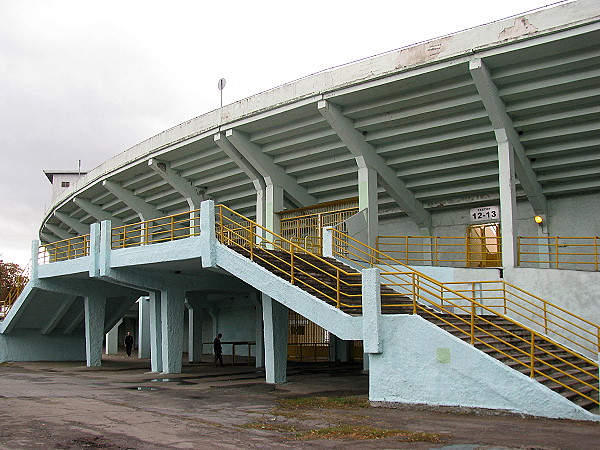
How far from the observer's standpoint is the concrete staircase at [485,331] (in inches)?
463

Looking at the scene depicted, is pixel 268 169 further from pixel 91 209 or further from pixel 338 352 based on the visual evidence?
A: pixel 91 209

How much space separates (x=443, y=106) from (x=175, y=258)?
28.6 feet

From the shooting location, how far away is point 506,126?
57.9 feet

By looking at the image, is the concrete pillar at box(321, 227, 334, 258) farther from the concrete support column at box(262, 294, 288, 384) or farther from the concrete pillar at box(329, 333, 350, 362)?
the concrete pillar at box(329, 333, 350, 362)

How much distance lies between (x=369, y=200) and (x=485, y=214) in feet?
16.6

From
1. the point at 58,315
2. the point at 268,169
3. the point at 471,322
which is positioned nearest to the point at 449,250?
the point at 268,169

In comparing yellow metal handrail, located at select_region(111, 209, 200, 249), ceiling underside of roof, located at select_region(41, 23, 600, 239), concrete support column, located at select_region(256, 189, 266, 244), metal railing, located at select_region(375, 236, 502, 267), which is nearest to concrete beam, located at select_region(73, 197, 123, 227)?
yellow metal handrail, located at select_region(111, 209, 200, 249)

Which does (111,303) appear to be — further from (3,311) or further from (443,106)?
(443,106)

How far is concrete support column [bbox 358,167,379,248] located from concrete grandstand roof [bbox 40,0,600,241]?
109cm

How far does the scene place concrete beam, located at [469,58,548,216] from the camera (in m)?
16.4

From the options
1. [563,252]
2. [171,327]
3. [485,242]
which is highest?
[485,242]

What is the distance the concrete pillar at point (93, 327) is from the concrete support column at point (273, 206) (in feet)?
23.7

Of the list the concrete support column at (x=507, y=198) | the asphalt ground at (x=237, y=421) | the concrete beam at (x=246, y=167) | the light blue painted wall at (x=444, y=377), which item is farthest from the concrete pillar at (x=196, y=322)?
the light blue painted wall at (x=444, y=377)

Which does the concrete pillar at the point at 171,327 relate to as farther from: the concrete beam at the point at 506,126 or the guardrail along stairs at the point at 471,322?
the concrete beam at the point at 506,126
